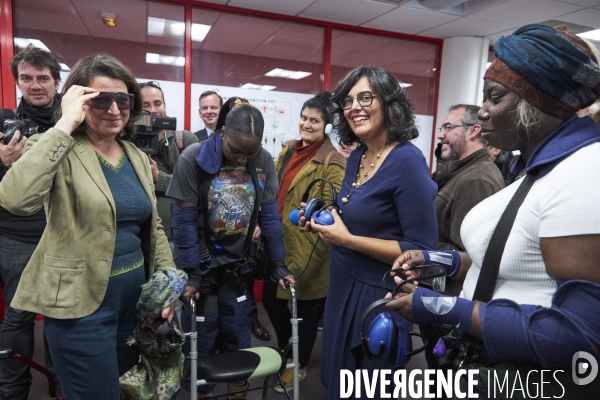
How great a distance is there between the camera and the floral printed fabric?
1.44 m

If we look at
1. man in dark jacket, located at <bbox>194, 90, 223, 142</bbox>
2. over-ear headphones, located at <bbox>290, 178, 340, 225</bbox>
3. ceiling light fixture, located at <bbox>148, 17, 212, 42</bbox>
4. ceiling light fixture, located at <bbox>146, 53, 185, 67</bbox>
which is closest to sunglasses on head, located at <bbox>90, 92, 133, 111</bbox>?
over-ear headphones, located at <bbox>290, 178, 340, 225</bbox>

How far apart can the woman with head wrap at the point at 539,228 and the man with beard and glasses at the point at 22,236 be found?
2073 mm

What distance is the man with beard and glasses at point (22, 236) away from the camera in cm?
210

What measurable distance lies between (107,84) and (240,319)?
1269 millimetres

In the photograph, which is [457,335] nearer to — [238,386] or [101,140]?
[101,140]

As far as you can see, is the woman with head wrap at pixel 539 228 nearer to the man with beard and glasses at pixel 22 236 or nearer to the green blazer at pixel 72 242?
the green blazer at pixel 72 242

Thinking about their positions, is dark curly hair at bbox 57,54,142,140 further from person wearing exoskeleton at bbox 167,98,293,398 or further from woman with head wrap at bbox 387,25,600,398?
woman with head wrap at bbox 387,25,600,398

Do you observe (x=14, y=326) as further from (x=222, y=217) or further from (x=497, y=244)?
(x=497, y=244)

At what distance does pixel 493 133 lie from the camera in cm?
100

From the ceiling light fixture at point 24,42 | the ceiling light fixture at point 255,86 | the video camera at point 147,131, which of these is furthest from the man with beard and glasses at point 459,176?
the ceiling light fixture at point 24,42

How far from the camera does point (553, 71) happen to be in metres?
0.87

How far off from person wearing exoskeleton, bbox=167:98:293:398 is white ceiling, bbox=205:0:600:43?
2552 millimetres

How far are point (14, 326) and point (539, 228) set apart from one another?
2.56m

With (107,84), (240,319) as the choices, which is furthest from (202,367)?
(107,84)
